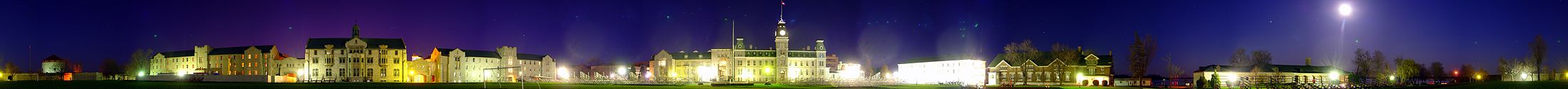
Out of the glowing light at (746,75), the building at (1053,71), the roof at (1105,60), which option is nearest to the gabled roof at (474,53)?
the glowing light at (746,75)

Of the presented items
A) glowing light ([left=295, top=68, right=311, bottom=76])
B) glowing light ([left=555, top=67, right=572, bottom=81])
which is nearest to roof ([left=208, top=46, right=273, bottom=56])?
glowing light ([left=295, top=68, right=311, bottom=76])

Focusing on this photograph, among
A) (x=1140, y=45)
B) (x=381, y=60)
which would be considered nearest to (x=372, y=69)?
(x=381, y=60)

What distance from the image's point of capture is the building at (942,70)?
110 meters

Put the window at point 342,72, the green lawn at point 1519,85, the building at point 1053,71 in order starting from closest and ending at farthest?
the green lawn at point 1519,85, the window at point 342,72, the building at point 1053,71

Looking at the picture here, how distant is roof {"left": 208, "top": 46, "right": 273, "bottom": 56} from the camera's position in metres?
103

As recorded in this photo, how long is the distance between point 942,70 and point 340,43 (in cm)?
3696

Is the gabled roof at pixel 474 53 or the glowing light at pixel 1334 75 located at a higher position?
the gabled roof at pixel 474 53

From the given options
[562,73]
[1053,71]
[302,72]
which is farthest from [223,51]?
[1053,71]

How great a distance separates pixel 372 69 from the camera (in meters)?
98.9

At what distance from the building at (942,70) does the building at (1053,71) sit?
2.51ft

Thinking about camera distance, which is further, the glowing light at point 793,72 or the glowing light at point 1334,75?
the glowing light at point 793,72

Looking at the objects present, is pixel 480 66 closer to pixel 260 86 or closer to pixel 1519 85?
pixel 260 86

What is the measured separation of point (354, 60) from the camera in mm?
99438

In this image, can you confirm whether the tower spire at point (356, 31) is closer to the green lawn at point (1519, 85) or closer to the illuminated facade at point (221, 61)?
the illuminated facade at point (221, 61)
